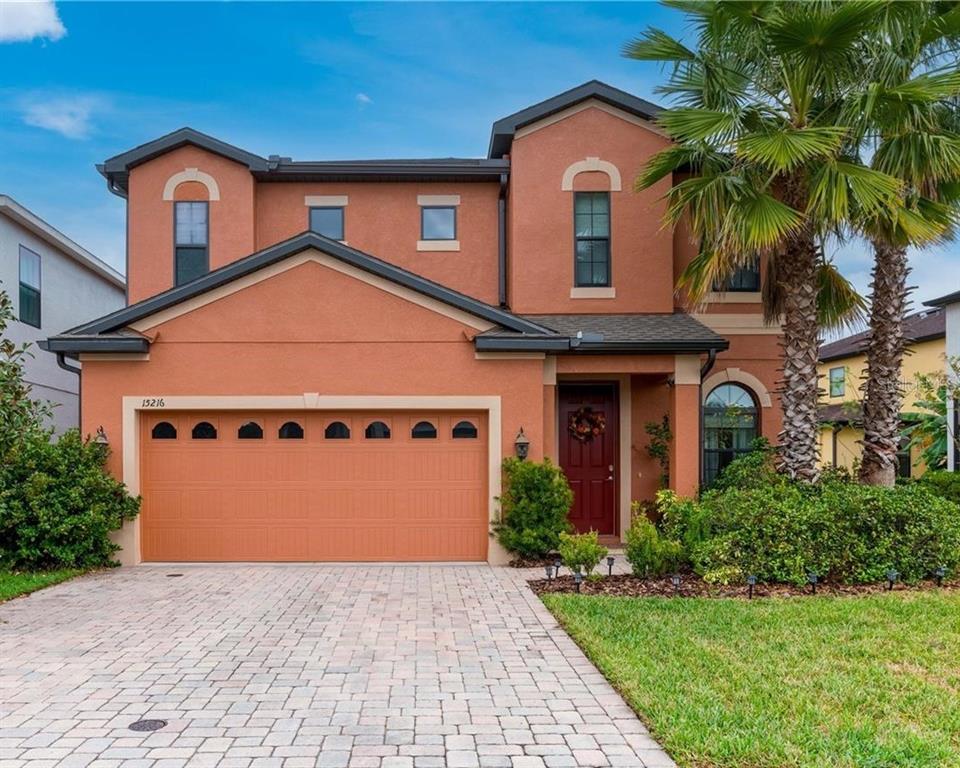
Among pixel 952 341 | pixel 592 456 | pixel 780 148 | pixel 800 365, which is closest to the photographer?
pixel 780 148

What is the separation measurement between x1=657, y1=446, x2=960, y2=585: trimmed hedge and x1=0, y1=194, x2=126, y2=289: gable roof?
15531mm

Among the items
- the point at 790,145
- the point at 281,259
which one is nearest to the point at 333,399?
the point at 281,259

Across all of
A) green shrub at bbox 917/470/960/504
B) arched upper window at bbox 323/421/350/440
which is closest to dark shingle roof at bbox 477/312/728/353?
arched upper window at bbox 323/421/350/440

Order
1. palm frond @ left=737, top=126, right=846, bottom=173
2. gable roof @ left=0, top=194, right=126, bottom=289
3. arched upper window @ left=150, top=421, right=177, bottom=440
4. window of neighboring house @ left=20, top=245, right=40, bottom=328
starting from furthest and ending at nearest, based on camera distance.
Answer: window of neighboring house @ left=20, top=245, right=40, bottom=328, gable roof @ left=0, top=194, right=126, bottom=289, arched upper window @ left=150, top=421, right=177, bottom=440, palm frond @ left=737, top=126, right=846, bottom=173

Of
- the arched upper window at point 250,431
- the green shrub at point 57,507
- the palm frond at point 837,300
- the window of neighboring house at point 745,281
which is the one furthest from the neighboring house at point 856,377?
the green shrub at point 57,507

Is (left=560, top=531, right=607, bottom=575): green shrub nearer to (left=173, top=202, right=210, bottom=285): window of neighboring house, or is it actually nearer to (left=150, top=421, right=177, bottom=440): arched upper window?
(left=150, top=421, right=177, bottom=440): arched upper window

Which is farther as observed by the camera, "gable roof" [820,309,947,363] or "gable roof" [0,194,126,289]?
"gable roof" [820,309,947,363]

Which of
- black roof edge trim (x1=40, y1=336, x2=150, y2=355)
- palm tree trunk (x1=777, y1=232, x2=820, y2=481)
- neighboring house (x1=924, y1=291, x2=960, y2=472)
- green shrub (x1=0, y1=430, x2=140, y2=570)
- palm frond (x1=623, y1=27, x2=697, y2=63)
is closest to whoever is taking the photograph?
green shrub (x1=0, y1=430, x2=140, y2=570)

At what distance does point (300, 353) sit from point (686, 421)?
20.9ft

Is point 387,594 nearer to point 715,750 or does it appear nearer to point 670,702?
point 670,702

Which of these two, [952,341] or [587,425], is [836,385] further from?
[587,425]

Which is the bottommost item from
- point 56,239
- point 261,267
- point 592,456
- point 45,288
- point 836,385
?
point 592,456

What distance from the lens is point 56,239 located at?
18.0 meters

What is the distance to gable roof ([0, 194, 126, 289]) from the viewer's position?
15.9m
